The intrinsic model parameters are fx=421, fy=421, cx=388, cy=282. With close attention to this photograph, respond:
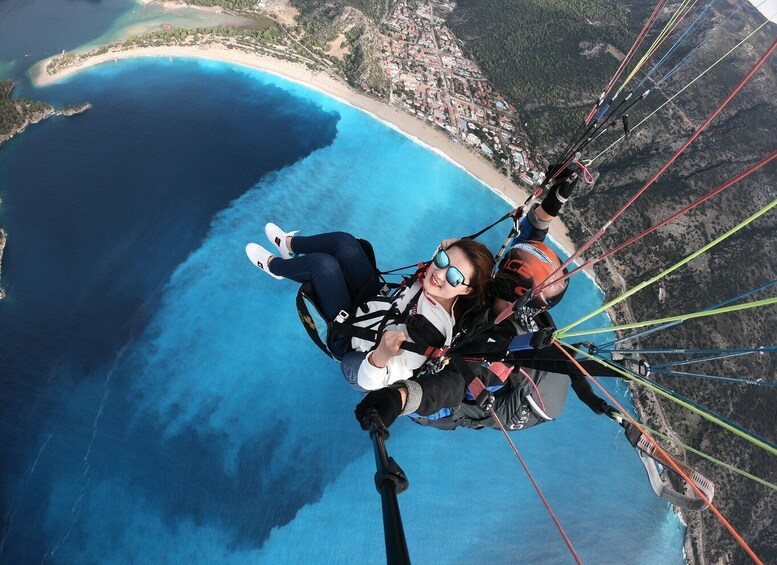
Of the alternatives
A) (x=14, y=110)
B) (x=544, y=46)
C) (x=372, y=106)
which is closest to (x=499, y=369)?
(x=14, y=110)

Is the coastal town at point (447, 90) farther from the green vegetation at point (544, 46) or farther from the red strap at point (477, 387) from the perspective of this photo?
the red strap at point (477, 387)

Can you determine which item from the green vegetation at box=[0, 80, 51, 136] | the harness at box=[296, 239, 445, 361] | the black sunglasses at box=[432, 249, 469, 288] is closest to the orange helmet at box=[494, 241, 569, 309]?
the black sunglasses at box=[432, 249, 469, 288]

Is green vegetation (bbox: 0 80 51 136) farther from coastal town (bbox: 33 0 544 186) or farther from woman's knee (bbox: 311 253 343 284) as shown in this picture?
woman's knee (bbox: 311 253 343 284)

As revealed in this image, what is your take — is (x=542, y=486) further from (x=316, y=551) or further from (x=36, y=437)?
(x=36, y=437)

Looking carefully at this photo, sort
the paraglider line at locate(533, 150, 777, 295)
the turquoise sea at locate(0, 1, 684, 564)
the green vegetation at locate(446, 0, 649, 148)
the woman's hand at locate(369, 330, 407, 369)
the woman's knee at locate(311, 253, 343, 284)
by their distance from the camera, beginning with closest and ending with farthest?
the paraglider line at locate(533, 150, 777, 295) < the woman's hand at locate(369, 330, 407, 369) < the woman's knee at locate(311, 253, 343, 284) < the turquoise sea at locate(0, 1, 684, 564) < the green vegetation at locate(446, 0, 649, 148)

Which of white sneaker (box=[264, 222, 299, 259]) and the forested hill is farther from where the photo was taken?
the forested hill

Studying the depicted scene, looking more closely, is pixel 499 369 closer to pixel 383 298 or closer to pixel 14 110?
pixel 383 298
